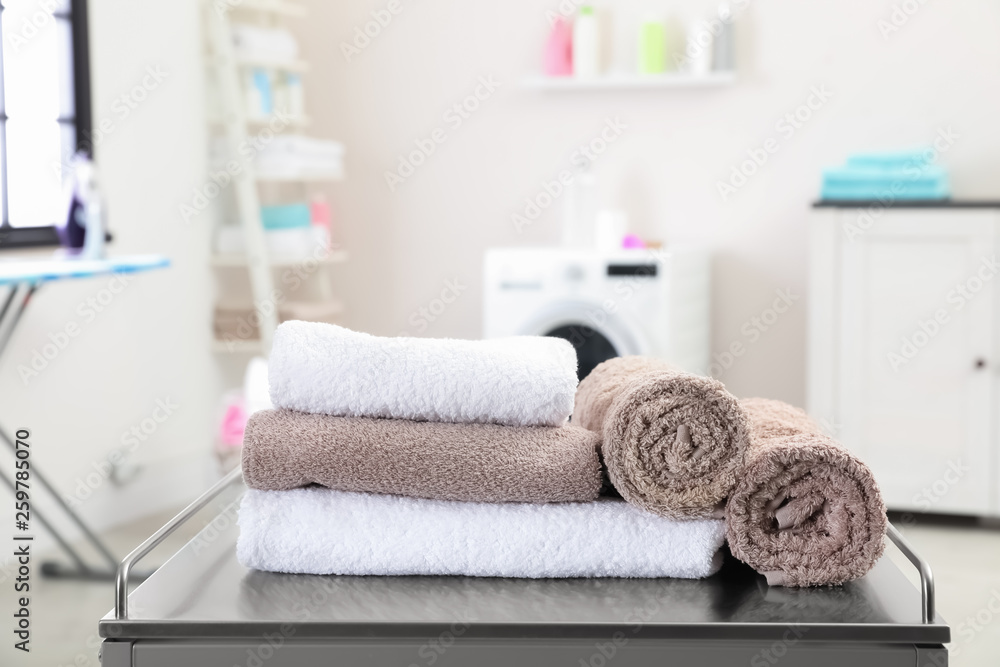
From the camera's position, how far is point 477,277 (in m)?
4.35

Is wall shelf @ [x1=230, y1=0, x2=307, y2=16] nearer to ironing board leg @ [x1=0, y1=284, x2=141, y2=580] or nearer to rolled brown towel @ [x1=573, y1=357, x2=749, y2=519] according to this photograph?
ironing board leg @ [x1=0, y1=284, x2=141, y2=580]

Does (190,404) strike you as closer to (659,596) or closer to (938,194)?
(938,194)

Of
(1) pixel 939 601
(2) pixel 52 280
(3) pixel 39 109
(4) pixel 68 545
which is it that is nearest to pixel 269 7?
(3) pixel 39 109

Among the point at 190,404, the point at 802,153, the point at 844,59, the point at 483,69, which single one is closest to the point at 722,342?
the point at 802,153

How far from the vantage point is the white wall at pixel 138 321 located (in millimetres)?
3236

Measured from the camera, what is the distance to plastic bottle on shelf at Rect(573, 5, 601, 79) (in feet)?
13.1

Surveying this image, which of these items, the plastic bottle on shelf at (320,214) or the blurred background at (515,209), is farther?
the plastic bottle on shelf at (320,214)

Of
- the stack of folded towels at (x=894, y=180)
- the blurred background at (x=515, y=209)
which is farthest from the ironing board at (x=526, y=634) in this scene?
the stack of folded towels at (x=894, y=180)

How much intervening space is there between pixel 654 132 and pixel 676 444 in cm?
345

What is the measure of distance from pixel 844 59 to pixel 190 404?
8.69 ft

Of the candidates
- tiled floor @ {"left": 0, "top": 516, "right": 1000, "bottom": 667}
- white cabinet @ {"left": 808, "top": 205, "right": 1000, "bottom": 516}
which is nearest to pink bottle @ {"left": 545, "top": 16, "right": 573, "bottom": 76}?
white cabinet @ {"left": 808, "top": 205, "right": 1000, "bottom": 516}

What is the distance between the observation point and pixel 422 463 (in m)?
0.83

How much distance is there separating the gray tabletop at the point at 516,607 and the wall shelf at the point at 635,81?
10.7 ft

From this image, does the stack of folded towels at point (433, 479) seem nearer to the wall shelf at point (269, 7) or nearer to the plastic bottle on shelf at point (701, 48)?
the wall shelf at point (269, 7)
